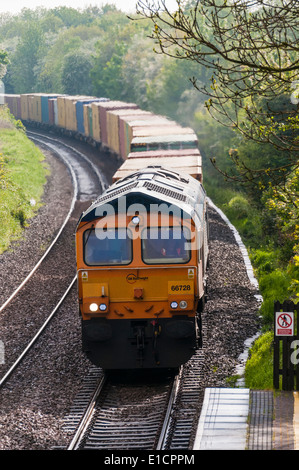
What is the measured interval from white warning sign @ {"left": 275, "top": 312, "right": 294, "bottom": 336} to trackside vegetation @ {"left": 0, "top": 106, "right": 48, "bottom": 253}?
13.6 metres

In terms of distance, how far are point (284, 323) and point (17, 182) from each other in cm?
2373

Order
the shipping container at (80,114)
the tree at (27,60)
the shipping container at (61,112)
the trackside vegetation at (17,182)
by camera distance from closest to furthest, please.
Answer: the trackside vegetation at (17,182), the shipping container at (80,114), the shipping container at (61,112), the tree at (27,60)

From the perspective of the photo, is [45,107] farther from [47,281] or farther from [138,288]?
[138,288]

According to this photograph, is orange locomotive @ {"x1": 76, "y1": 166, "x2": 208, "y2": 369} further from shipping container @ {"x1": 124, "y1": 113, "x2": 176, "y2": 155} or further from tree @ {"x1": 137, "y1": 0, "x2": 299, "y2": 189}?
shipping container @ {"x1": 124, "y1": 113, "x2": 176, "y2": 155}

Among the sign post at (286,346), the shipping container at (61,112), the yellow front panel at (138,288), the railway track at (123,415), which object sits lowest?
the railway track at (123,415)

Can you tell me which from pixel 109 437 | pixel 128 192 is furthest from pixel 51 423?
pixel 128 192

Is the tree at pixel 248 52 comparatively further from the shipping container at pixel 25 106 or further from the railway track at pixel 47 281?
the shipping container at pixel 25 106

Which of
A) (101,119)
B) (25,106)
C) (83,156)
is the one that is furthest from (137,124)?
(25,106)

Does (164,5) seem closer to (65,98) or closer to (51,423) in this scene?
(51,423)

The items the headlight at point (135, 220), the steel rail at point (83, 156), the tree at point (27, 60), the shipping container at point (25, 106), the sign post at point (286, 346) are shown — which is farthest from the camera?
the tree at point (27, 60)

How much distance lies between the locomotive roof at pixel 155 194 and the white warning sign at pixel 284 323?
86.8 inches

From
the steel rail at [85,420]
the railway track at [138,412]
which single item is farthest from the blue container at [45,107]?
the steel rail at [85,420]

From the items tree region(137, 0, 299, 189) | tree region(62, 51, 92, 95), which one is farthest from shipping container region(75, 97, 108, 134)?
tree region(137, 0, 299, 189)

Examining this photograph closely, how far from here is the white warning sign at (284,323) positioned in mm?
9844
